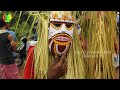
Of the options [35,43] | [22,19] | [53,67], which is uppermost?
[22,19]

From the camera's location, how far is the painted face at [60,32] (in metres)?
6.73

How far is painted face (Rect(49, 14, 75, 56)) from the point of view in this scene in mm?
6734

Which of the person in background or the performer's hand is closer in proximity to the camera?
the person in background

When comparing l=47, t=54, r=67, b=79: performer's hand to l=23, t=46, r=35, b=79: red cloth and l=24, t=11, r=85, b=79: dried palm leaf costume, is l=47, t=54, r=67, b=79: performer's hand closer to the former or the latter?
l=24, t=11, r=85, b=79: dried palm leaf costume

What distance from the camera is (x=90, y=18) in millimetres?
6855

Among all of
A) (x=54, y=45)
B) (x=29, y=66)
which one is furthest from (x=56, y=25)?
(x=29, y=66)

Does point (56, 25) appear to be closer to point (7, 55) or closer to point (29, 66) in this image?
point (29, 66)

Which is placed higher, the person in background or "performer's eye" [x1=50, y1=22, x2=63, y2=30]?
"performer's eye" [x1=50, y1=22, x2=63, y2=30]

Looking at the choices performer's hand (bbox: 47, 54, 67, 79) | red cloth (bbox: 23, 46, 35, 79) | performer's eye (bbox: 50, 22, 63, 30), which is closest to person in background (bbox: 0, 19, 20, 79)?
red cloth (bbox: 23, 46, 35, 79)

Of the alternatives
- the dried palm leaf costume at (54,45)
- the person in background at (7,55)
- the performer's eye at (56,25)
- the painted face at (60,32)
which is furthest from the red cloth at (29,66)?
the performer's eye at (56,25)

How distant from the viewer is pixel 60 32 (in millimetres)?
6734
